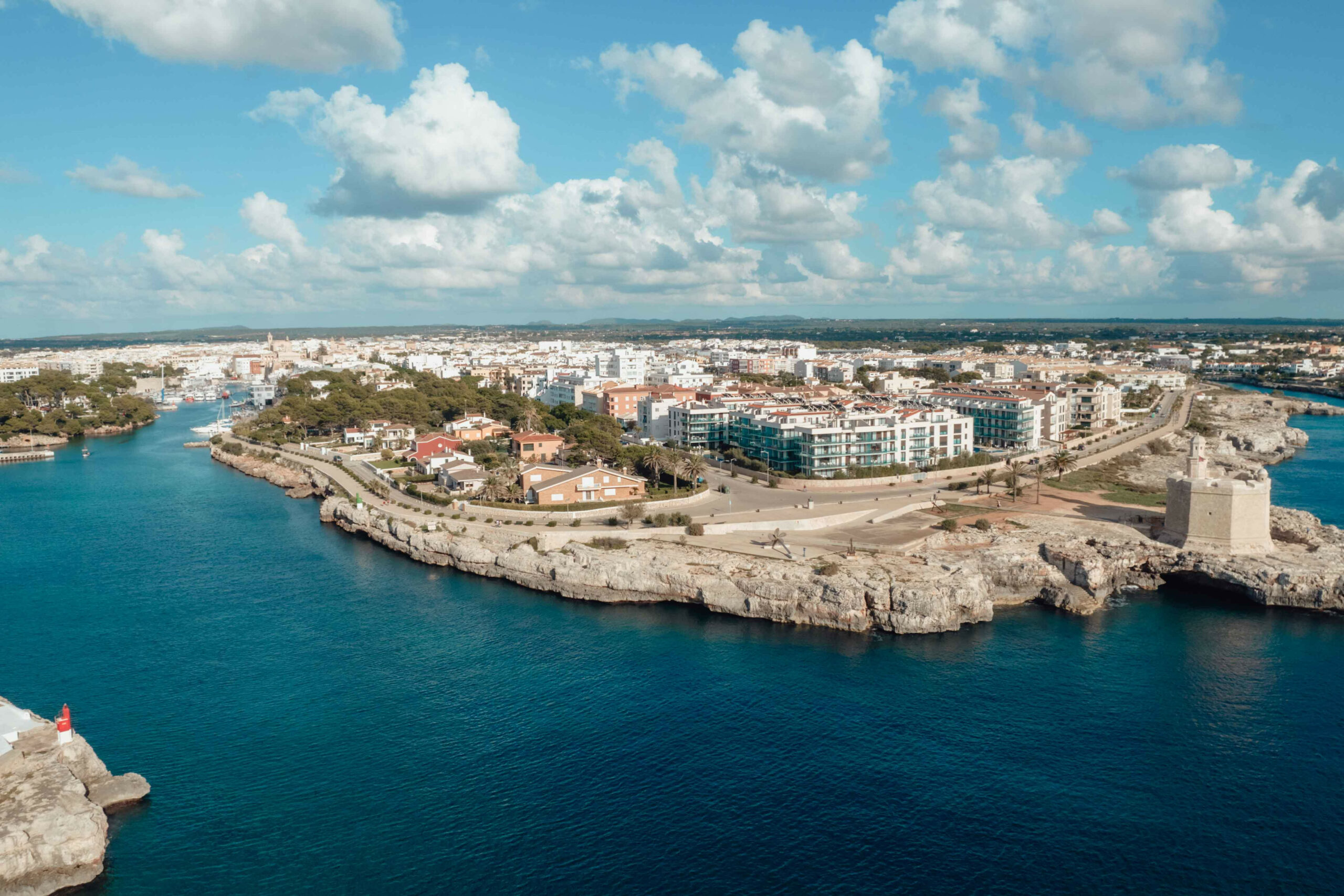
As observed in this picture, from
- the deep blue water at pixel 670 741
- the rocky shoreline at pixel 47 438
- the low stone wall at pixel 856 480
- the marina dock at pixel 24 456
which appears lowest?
the deep blue water at pixel 670 741

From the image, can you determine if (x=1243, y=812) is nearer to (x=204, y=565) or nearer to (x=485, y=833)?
(x=485, y=833)

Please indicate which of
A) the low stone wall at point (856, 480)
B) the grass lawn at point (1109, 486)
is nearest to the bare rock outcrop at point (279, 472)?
the low stone wall at point (856, 480)

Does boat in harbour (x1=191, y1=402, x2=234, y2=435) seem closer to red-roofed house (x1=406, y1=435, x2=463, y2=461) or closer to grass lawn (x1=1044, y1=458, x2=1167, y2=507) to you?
red-roofed house (x1=406, y1=435, x2=463, y2=461)

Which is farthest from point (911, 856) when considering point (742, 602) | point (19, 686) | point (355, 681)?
point (19, 686)

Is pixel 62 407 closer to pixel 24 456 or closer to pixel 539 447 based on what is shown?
pixel 24 456

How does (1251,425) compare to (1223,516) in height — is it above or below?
below

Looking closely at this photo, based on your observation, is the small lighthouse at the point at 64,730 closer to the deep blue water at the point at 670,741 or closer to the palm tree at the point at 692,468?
the deep blue water at the point at 670,741

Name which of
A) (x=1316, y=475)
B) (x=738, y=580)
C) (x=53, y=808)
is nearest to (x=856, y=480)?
(x=738, y=580)
